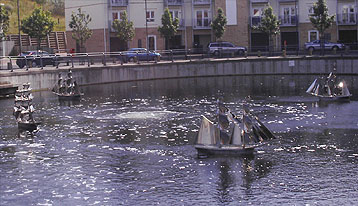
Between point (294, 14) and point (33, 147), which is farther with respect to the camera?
point (294, 14)

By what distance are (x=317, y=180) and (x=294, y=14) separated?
209 ft

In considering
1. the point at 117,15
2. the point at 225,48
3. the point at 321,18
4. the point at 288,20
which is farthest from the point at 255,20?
the point at 117,15

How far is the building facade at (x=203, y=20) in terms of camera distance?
8756 centimetres

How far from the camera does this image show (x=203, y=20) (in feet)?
295

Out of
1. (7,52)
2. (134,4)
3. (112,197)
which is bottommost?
(112,197)

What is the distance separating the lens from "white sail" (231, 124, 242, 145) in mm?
31312

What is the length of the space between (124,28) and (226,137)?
53.7 metres

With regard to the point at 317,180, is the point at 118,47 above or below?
above

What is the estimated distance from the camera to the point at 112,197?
2542cm

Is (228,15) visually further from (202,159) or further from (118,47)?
(202,159)

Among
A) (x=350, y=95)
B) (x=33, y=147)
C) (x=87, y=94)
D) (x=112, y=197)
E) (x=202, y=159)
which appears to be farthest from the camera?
(x=87, y=94)

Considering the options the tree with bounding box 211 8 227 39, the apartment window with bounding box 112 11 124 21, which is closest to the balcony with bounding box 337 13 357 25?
the tree with bounding box 211 8 227 39

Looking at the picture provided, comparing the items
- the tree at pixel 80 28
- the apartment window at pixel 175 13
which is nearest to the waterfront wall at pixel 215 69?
the tree at pixel 80 28

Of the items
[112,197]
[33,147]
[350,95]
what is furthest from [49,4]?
[112,197]
